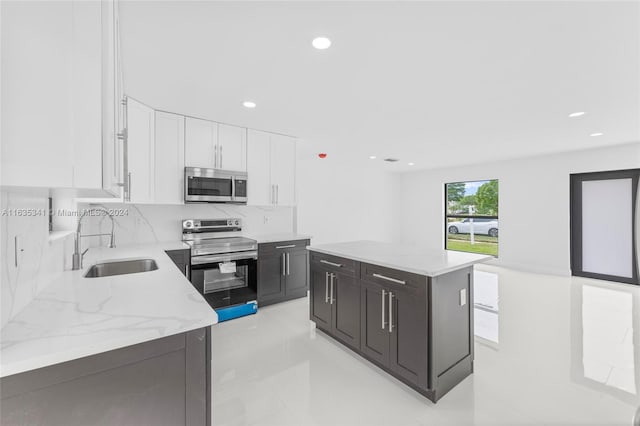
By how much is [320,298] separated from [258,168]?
1.99 m

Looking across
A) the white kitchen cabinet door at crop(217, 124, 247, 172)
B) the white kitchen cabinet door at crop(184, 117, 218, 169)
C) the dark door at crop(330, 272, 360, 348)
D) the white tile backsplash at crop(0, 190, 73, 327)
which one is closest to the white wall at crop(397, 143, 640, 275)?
the dark door at crop(330, 272, 360, 348)

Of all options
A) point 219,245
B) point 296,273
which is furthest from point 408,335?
point 219,245

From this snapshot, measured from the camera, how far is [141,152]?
2949 millimetres

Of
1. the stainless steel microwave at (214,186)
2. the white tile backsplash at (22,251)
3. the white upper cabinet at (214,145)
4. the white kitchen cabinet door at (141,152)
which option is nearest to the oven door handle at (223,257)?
the stainless steel microwave at (214,186)

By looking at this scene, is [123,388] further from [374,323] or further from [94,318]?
[374,323]

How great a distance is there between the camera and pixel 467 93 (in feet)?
8.13

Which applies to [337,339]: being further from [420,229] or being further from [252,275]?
[420,229]

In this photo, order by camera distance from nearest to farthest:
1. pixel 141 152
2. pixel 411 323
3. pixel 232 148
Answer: pixel 411 323, pixel 141 152, pixel 232 148

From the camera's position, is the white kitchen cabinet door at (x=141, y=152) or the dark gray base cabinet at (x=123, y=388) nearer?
the dark gray base cabinet at (x=123, y=388)

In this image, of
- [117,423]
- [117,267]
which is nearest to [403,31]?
[117,423]

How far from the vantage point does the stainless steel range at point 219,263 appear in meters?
3.13

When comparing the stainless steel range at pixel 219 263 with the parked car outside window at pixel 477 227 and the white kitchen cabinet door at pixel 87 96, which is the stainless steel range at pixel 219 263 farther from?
the parked car outside window at pixel 477 227

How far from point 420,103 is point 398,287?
1.81 meters

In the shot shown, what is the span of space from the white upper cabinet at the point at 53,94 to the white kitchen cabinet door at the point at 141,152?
223cm
